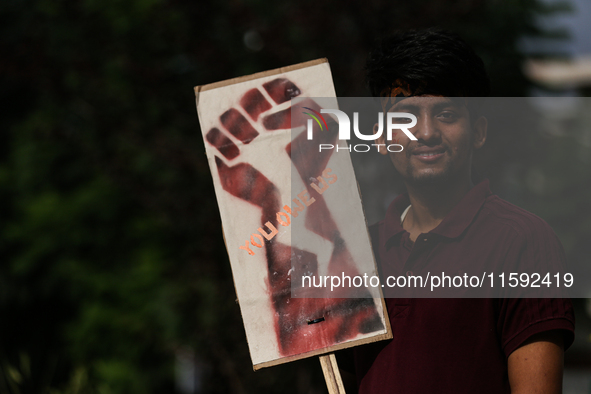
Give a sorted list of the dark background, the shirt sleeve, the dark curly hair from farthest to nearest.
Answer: the dark background < the dark curly hair < the shirt sleeve

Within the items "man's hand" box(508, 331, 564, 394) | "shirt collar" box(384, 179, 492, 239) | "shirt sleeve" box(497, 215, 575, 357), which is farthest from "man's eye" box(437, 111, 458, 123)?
"man's hand" box(508, 331, 564, 394)

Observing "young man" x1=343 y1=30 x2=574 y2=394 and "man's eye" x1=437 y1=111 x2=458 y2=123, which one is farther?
"man's eye" x1=437 y1=111 x2=458 y2=123

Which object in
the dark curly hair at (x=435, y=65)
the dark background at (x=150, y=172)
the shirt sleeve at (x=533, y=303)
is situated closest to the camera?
the shirt sleeve at (x=533, y=303)

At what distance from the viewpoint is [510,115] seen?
19.0 ft

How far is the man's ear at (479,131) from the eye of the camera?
5.60 feet

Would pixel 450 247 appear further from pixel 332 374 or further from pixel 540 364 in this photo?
pixel 332 374

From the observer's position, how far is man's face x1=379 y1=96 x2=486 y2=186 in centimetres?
162

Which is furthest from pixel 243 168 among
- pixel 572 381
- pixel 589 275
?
pixel 572 381

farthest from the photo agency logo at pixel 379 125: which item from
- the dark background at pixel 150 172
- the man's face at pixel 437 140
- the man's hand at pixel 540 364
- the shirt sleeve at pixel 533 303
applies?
the dark background at pixel 150 172

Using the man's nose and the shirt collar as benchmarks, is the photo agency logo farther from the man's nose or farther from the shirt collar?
the shirt collar

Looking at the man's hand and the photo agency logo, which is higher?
the photo agency logo

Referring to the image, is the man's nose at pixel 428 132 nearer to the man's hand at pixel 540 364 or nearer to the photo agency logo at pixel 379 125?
the photo agency logo at pixel 379 125

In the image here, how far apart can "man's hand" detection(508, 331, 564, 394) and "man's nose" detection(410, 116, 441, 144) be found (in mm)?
590

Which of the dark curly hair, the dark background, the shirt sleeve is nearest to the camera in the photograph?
the shirt sleeve
